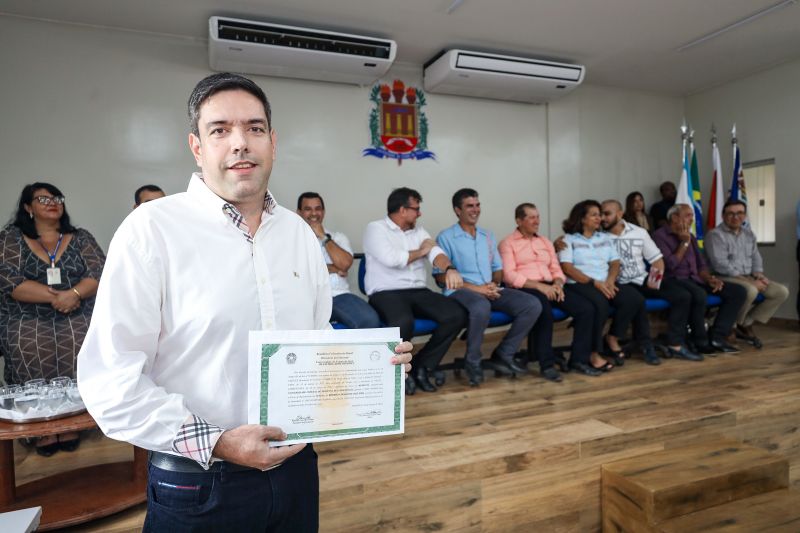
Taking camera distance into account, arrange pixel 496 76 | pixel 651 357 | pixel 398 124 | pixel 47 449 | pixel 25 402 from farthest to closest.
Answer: pixel 398 124 → pixel 496 76 → pixel 651 357 → pixel 47 449 → pixel 25 402

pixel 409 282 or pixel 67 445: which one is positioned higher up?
pixel 409 282

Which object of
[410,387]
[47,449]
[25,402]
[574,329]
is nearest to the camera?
[25,402]

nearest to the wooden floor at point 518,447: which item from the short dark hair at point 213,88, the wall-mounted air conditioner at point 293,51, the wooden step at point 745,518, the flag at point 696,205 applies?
the wooden step at point 745,518

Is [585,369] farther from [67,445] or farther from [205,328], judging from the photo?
[205,328]

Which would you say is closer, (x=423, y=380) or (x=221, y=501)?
(x=221, y=501)

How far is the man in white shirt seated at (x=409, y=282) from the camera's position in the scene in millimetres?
3297

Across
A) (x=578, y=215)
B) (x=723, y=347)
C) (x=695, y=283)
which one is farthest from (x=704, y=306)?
(x=578, y=215)

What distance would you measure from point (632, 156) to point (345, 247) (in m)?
3.90

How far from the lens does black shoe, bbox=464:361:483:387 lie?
3.38m

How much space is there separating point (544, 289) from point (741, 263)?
2206 millimetres

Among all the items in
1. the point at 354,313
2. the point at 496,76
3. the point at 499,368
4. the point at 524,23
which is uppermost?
the point at 524,23

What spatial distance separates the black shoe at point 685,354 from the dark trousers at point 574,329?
803 mm

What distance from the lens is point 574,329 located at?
3.74 meters

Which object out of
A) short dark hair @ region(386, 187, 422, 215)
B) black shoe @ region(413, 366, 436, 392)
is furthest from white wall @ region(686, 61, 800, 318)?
black shoe @ region(413, 366, 436, 392)
